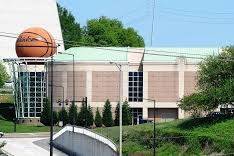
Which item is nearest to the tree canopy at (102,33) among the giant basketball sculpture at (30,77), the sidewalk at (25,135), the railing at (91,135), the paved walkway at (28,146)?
the giant basketball sculpture at (30,77)

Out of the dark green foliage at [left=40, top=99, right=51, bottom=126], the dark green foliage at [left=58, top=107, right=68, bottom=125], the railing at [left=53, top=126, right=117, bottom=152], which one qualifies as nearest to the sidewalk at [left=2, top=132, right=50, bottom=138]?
the dark green foliage at [left=58, top=107, right=68, bottom=125]

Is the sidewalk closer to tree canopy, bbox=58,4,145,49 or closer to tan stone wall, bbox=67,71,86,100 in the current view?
tan stone wall, bbox=67,71,86,100

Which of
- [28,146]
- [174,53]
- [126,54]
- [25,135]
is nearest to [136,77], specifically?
[126,54]

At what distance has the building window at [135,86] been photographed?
10352cm

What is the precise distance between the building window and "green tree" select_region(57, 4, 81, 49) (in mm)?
59081

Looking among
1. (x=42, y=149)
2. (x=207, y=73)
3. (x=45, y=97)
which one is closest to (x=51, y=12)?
(x=45, y=97)

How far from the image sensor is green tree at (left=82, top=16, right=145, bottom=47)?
158500 millimetres

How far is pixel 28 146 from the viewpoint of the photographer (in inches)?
3246

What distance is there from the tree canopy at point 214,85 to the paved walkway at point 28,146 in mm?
15840

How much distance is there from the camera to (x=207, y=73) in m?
68.1

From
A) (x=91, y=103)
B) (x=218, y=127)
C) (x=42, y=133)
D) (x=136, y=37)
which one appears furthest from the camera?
(x=136, y=37)

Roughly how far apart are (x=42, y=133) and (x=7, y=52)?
5116 cm

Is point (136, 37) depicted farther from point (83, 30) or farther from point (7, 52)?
point (7, 52)

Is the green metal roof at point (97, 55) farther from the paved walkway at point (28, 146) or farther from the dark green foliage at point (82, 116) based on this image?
the paved walkway at point (28, 146)
